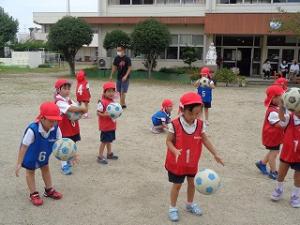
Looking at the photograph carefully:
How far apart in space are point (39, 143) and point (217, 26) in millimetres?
22175

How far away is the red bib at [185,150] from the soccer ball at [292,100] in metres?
1.12

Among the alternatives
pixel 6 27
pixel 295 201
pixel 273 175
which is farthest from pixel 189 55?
pixel 6 27

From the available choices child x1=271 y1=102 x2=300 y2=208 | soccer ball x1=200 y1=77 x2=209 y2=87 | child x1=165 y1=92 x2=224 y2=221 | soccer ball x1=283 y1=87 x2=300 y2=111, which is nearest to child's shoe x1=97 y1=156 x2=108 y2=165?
child x1=165 y1=92 x2=224 y2=221

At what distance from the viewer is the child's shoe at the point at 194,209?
4625 mm

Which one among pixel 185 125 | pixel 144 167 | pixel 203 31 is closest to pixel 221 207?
pixel 185 125

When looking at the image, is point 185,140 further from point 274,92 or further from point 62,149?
point 274,92

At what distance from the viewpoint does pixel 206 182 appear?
421cm

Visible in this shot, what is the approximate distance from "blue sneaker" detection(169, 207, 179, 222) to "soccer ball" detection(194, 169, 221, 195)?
0.46 meters

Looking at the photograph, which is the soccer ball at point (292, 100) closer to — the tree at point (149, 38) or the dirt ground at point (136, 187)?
the dirt ground at point (136, 187)

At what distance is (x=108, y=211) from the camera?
4.68m

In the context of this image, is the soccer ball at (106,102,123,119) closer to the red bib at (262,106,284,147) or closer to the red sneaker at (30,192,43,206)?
the red sneaker at (30,192,43,206)

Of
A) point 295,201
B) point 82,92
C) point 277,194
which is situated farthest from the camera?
point 82,92

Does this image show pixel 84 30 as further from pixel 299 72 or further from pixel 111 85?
pixel 111 85

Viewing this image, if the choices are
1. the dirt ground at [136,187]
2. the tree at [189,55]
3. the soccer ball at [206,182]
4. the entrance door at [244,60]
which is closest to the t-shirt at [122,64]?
the dirt ground at [136,187]
